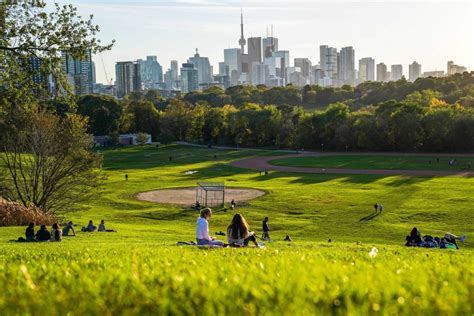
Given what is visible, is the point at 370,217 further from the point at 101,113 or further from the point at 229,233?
the point at 101,113

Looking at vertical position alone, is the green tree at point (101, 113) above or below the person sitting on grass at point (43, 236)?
above

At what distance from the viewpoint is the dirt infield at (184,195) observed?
5319 centimetres

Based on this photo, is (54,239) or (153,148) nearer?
(54,239)

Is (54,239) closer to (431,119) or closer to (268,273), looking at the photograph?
(268,273)

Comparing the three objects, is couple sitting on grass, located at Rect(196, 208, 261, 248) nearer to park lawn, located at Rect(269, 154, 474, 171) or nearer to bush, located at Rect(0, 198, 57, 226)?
bush, located at Rect(0, 198, 57, 226)

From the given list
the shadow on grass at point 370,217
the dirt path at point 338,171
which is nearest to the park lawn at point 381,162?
the dirt path at point 338,171

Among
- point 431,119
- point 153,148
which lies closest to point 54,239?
point 431,119

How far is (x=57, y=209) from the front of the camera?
41.3 metres

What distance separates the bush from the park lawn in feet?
180

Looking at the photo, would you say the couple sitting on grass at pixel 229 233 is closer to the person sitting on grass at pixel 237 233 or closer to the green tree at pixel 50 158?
the person sitting on grass at pixel 237 233

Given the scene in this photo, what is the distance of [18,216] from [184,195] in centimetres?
2432

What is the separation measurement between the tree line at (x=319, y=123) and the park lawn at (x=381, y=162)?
6019 millimetres

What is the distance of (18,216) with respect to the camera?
3409 centimetres

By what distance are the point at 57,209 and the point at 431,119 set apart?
248ft
